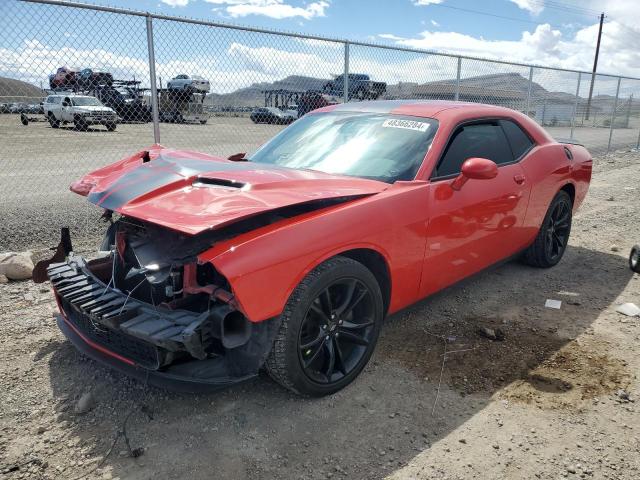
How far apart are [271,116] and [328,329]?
589 cm

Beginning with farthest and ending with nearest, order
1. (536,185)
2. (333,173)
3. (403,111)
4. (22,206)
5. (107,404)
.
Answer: (22,206)
(536,185)
(403,111)
(333,173)
(107,404)

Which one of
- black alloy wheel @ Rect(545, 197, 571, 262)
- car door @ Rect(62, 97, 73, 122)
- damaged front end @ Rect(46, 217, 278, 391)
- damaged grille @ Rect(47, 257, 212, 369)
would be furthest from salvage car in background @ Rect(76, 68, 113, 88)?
black alloy wheel @ Rect(545, 197, 571, 262)

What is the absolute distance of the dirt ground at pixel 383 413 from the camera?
229cm

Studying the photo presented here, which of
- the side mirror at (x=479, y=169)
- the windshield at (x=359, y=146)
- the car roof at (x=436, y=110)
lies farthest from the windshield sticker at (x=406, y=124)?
the side mirror at (x=479, y=169)

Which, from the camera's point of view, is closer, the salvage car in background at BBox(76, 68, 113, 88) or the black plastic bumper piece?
the black plastic bumper piece

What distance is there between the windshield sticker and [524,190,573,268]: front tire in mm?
1865

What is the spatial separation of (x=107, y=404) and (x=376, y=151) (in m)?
2.23

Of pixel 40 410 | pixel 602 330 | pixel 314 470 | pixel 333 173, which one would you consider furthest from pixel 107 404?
pixel 602 330

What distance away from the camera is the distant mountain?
16.3 feet

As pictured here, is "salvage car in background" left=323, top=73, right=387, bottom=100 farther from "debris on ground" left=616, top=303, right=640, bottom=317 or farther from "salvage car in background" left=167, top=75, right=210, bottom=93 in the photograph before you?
"debris on ground" left=616, top=303, right=640, bottom=317

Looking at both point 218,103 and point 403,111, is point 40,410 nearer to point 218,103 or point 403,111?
point 403,111

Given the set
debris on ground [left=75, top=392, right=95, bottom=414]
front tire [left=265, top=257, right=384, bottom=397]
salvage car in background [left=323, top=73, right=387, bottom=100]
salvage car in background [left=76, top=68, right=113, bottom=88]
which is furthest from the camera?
salvage car in background [left=323, top=73, right=387, bottom=100]

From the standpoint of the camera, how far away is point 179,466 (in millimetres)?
2266

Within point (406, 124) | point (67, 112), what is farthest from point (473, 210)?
point (67, 112)
